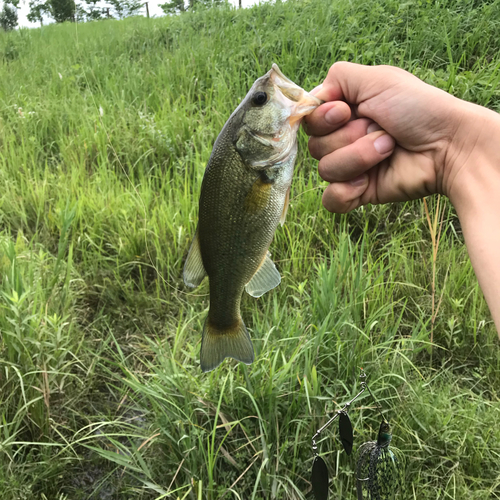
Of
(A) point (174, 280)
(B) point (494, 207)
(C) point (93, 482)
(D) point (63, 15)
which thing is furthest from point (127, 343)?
(D) point (63, 15)

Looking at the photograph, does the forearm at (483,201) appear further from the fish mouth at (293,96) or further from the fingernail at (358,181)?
the fish mouth at (293,96)

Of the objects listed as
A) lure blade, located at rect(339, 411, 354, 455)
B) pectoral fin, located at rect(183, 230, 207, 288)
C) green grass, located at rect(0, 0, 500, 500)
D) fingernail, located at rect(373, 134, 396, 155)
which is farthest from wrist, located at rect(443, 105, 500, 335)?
green grass, located at rect(0, 0, 500, 500)

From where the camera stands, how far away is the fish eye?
3.96 feet

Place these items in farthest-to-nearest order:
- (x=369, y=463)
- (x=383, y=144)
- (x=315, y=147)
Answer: (x=315, y=147), (x=383, y=144), (x=369, y=463)

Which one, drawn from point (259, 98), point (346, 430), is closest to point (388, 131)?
point (259, 98)

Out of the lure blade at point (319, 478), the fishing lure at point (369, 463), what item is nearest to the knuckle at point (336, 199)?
the fishing lure at point (369, 463)

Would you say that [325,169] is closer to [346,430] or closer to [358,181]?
[358,181]

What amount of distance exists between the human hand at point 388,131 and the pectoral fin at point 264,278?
57 centimetres

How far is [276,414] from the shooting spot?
197 centimetres

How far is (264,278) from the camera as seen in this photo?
131 centimetres

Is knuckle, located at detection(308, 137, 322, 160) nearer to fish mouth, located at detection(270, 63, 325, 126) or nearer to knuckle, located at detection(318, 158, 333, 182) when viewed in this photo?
knuckle, located at detection(318, 158, 333, 182)

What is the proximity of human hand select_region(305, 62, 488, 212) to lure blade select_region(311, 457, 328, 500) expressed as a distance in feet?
3.38

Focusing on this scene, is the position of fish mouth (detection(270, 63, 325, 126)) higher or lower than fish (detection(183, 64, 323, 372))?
higher

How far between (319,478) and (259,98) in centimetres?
123
